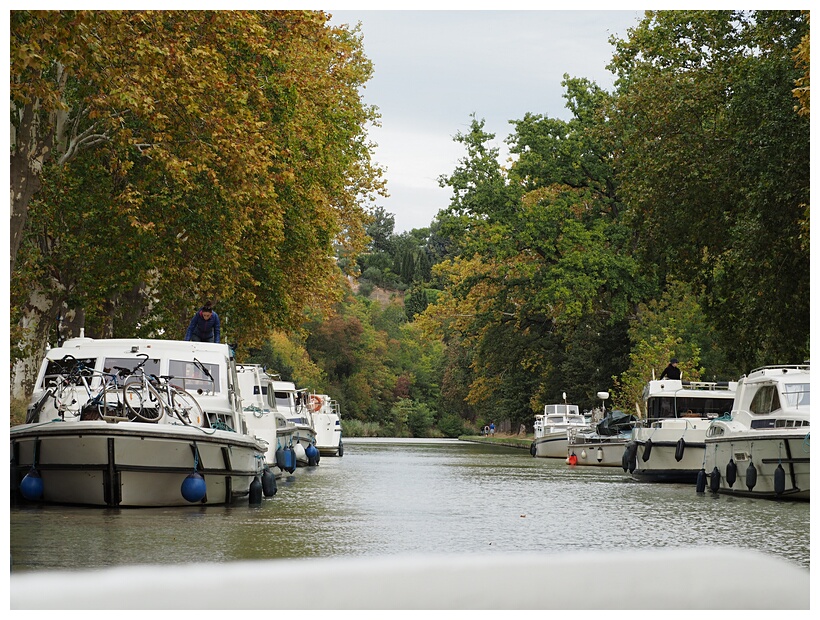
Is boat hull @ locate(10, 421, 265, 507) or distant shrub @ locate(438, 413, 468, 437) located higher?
boat hull @ locate(10, 421, 265, 507)

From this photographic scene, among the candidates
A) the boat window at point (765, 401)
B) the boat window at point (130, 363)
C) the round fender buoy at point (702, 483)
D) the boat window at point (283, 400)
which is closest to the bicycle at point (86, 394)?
the boat window at point (130, 363)

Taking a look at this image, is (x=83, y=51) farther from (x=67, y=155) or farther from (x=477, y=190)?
(x=477, y=190)

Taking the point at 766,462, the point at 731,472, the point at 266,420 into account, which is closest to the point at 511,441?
the point at 266,420

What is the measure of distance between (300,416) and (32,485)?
24.8 m

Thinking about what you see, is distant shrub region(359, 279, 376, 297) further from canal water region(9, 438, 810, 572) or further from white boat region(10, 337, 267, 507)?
white boat region(10, 337, 267, 507)

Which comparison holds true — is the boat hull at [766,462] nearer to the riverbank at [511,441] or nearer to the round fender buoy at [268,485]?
the round fender buoy at [268,485]

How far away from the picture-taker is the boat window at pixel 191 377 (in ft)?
77.3

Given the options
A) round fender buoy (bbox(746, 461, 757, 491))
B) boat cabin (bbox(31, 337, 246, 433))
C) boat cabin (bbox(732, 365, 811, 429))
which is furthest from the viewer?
boat cabin (bbox(732, 365, 811, 429))

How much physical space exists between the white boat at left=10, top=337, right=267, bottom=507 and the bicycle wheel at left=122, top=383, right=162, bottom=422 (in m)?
0.02

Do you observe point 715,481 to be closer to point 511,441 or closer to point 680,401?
point 680,401

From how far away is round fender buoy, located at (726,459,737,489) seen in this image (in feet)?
85.5

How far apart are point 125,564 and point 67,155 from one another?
17.7 metres

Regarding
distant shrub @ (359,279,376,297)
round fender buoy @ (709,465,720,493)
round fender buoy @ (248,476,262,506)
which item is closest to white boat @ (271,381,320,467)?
round fender buoy @ (709,465,720,493)

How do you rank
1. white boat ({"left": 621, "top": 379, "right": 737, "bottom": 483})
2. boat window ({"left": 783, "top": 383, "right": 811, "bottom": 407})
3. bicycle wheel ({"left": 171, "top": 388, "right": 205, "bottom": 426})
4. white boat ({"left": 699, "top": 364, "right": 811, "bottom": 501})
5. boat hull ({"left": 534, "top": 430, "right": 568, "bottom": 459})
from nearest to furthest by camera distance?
bicycle wheel ({"left": 171, "top": 388, "right": 205, "bottom": 426})
white boat ({"left": 699, "top": 364, "right": 811, "bottom": 501})
boat window ({"left": 783, "top": 383, "right": 811, "bottom": 407})
white boat ({"left": 621, "top": 379, "right": 737, "bottom": 483})
boat hull ({"left": 534, "top": 430, "right": 568, "bottom": 459})
